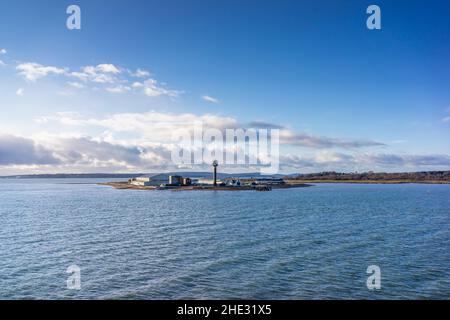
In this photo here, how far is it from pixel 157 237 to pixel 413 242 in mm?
27250

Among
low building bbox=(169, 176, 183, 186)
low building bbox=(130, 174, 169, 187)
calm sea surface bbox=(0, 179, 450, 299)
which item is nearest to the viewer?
calm sea surface bbox=(0, 179, 450, 299)

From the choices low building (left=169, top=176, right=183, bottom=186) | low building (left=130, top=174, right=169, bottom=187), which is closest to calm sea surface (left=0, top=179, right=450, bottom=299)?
low building (left=169, top=176, right=183, bottom=186)

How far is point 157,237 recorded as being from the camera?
3947cm

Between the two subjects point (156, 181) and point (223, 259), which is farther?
point (156, 181)

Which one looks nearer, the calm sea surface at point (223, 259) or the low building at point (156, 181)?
the calm sea surface at point (223, 259)

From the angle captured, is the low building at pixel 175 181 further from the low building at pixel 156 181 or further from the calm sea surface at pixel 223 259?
the calm sea surface at pixel 223 259

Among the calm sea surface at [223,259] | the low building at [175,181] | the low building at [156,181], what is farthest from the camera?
the low building at [156,181]

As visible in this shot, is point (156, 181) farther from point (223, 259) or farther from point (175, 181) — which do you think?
point (223, 259)

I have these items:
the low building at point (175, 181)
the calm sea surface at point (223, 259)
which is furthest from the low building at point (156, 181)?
the calm sea surface at point (223, 259)

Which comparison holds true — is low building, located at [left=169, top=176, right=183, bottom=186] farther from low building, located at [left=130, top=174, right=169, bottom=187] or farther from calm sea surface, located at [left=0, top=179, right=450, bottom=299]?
calm sea surface, located at [left=0, top=179, right=450, bottom=299]

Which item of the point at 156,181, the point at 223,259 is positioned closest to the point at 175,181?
the point at 156,181
